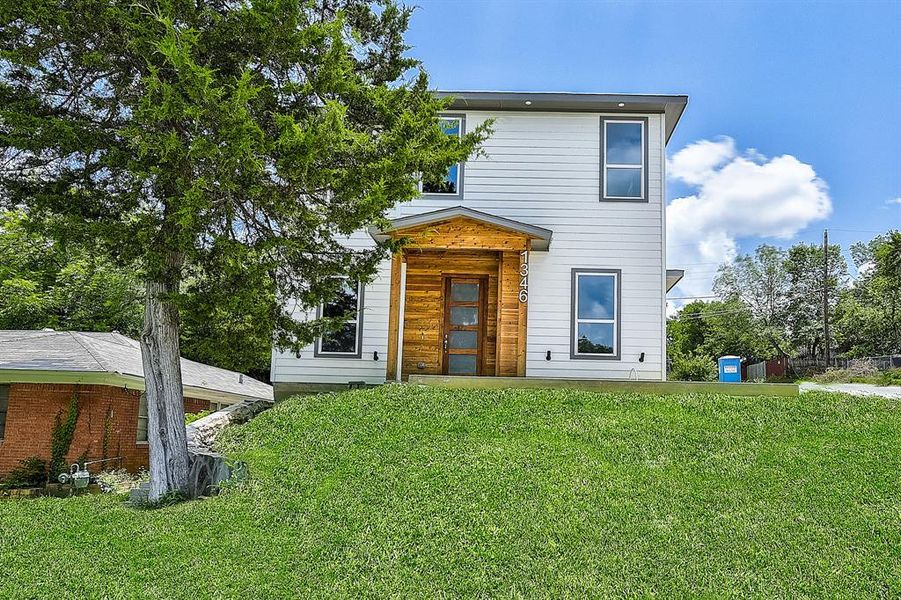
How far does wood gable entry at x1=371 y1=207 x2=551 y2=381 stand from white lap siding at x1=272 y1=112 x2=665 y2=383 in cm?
39

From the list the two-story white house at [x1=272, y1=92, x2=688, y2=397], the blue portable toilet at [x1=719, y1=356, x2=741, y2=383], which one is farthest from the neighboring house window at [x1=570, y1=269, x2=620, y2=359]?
the blue portable toilet at [x1=719, y1=356, x2=741, y2=383]

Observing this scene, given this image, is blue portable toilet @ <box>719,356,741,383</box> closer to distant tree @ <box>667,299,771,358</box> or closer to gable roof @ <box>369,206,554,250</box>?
gable roof @ <box>369,206,554,250</box>

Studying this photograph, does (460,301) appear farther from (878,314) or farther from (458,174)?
(878,314)

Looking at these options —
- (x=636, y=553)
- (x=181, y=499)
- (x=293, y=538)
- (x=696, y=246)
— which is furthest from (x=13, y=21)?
(x=696, y=246)

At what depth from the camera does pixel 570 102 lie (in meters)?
12.1

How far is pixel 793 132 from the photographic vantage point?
27.4 meters

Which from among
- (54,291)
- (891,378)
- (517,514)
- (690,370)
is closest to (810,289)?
(690,370)

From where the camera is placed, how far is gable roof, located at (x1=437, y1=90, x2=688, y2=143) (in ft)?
39.3

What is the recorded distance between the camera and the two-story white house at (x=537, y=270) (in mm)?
11750

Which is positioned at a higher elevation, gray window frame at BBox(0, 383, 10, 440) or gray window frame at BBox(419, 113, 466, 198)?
gray window frame at BBox(419, 113, 466, 198)

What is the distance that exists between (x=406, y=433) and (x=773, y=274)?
35683mm

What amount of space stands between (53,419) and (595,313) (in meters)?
9.78

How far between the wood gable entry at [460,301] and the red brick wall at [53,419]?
5.49m

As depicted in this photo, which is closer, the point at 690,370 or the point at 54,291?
the point at 54,291
